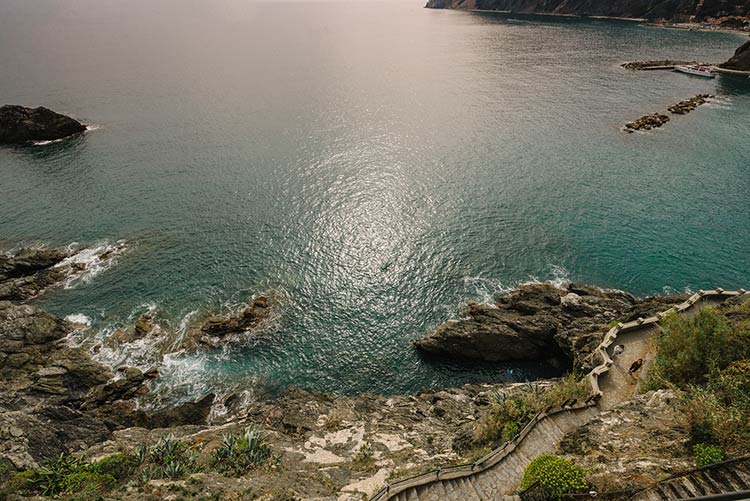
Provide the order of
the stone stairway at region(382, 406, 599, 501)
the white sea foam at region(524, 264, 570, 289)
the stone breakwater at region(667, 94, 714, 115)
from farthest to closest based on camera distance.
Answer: the stone breakwater at region(667, 94, 714, 115) < the white sea foam at region(524, 264, 570, 289) < the stone stairway at region(382, 406, 599, 501)

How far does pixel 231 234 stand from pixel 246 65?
423 feet

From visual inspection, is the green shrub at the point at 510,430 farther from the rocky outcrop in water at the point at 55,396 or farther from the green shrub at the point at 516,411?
the rocky outcrop in water at the point at 55,396

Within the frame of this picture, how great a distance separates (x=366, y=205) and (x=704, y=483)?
57.7 metres

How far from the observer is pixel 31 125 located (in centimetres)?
9538

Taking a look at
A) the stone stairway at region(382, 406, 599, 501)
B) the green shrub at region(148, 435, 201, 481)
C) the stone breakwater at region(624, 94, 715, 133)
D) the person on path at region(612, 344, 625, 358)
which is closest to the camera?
the stone stairway at region(382, 406, 599, 501)

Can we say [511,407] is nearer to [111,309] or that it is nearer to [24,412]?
[24,412]

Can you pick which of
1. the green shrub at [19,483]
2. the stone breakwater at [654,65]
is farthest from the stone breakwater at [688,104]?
the green shrub at [19,483]

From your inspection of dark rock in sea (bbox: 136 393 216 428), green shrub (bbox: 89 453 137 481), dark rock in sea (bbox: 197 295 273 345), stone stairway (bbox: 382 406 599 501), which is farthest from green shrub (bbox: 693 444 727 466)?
dark rock in sea (bbox: 197 295 273 345)

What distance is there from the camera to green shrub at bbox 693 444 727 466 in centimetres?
1784

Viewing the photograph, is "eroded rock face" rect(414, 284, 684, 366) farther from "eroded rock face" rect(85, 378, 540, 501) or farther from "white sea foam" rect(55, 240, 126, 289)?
"white sea foam" rect(55, 240, 126, 289)

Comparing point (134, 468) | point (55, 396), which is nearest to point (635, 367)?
point (134, 468)

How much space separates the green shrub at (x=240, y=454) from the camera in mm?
26453

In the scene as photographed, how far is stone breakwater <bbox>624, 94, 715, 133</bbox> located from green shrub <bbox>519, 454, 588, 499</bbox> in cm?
9883

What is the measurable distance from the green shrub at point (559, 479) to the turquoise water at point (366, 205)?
2422 cm
